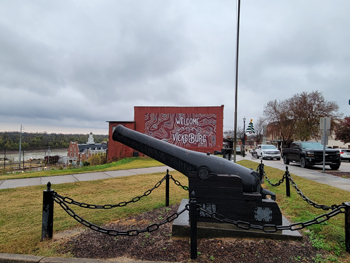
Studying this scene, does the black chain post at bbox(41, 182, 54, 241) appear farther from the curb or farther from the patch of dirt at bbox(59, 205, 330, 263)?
the curb

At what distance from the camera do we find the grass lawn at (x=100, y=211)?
Result: 297 cm

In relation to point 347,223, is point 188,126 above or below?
above

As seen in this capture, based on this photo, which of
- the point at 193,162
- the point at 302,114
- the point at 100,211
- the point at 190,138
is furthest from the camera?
the point at 302,114

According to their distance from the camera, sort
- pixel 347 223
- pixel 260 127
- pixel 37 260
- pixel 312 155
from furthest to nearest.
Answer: pixel 260 127
pixel 312 155
pixel 347 223
pixel 37 260

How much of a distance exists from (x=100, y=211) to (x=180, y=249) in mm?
2353

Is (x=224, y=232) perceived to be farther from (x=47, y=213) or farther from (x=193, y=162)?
(x=47, y=213)

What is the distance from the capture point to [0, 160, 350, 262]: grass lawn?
297cm

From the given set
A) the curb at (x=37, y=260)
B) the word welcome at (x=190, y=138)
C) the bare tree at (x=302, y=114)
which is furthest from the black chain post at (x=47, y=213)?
the bare tree at (x=302, y=114)

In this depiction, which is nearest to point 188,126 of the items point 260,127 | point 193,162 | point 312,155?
point 312,155

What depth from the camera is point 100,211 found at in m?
4.52

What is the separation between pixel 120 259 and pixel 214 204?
54.9 inches

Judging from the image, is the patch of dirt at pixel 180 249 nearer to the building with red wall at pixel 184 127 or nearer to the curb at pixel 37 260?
the curb at pixel 37 260

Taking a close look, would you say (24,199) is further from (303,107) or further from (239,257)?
(303,107)

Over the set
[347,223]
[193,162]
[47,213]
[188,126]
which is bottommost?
[47,213]
